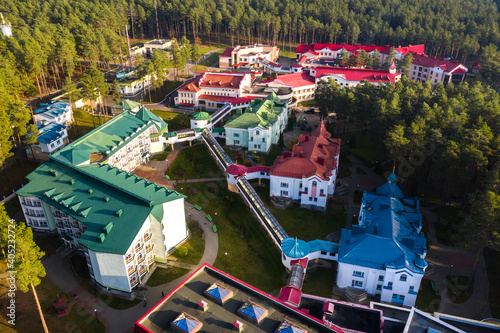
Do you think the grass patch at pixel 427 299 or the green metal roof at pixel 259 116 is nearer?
the grass patch at pixel 427 299

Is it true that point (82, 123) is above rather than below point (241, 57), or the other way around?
below

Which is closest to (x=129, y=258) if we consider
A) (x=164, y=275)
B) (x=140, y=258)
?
(x=140, y=258)

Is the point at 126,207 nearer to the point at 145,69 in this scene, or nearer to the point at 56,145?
the point at 56,145

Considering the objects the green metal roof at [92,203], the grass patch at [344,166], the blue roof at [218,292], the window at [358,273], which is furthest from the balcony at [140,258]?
the grass patch at [344,166]

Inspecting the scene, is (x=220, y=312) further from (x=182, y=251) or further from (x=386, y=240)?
(x=386, y=240)

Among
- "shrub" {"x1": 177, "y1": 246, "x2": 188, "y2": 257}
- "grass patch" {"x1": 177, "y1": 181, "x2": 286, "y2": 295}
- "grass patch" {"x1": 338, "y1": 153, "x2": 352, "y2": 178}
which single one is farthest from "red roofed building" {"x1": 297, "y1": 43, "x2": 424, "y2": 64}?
"shrub" {"x1": 177, "y1": 246, "x2": 188, "y2": 257}

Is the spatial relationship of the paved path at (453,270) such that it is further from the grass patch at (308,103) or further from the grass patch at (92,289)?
the grass patch at (308,103)
